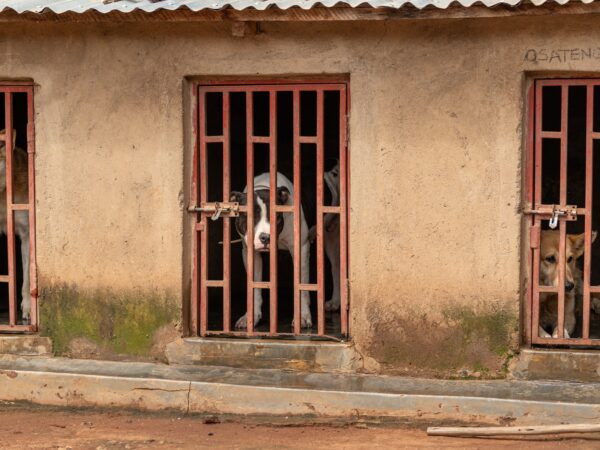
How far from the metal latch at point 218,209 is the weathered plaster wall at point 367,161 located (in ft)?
0.56

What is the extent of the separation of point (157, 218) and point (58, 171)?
0.90 meters

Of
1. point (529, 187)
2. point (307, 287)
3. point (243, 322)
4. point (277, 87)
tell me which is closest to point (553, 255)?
point (529, 187)

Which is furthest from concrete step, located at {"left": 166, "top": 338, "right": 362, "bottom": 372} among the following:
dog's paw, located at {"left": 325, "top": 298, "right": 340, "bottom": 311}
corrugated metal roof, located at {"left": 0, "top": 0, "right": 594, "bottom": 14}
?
corrugated metal roof, located at {"left": 0, "top": 0, "right": 594, "bottom": 14}

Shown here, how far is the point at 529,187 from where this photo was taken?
7.60 meters

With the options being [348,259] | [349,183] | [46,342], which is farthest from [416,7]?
[46,342]

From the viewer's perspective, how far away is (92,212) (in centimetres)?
820

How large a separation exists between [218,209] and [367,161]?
1.24m

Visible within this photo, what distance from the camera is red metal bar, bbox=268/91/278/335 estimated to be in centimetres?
784

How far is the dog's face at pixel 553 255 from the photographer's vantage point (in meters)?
7.93

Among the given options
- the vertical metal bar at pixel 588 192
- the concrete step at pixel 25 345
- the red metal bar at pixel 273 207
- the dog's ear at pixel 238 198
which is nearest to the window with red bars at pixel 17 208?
the concrete step at pixel 25 345

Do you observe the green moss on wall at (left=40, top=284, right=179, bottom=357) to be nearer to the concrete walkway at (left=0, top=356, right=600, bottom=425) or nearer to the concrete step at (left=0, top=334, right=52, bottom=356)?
the concrete step at (left=0, top=334, right=52, bottom=356)

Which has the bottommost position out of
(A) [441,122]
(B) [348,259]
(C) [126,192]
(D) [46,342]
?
(D) [46,342]

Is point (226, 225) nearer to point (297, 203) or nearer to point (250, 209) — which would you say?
point (250, 209)

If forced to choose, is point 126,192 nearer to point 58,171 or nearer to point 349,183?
point 58,171
